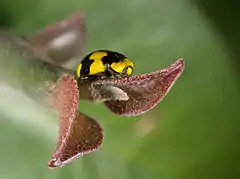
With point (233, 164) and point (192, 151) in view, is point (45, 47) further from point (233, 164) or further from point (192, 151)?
point (233, 164)

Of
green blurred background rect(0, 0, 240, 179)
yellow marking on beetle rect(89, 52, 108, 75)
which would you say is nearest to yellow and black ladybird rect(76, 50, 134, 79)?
yellow marking on beetle rect(89, 52, 108, 75)

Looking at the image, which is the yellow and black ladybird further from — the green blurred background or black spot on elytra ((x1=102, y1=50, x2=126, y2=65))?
the green blurred background

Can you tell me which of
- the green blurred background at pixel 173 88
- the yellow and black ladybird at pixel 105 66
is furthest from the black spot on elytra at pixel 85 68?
the green blurred background at pixel 173 88

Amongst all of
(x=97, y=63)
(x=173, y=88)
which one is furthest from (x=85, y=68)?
(x=173, y=88)

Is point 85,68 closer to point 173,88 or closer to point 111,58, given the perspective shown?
point 111,58

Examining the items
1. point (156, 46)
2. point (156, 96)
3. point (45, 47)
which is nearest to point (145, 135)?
point (156, 46)

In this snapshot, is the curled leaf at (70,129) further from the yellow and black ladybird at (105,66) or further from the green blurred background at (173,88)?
the green blurred background at (173,88)
